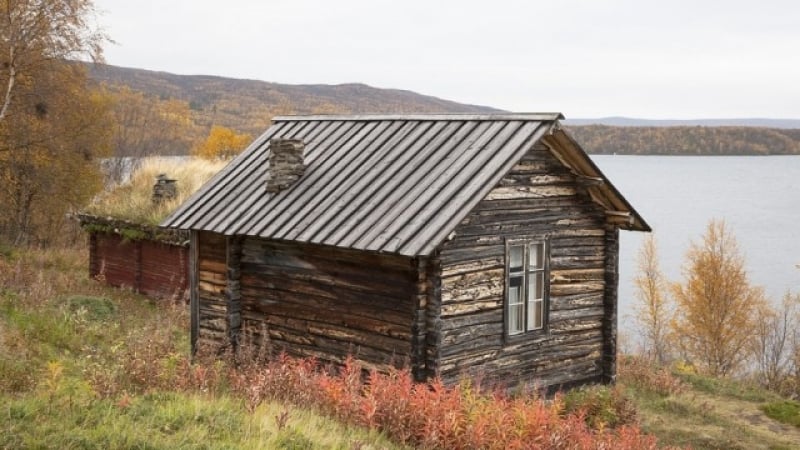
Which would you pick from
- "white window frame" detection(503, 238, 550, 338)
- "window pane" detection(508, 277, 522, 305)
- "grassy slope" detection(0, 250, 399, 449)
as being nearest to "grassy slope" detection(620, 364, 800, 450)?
"white window frame" detection(503, 238, 550, 338)

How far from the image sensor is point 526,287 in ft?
41.9

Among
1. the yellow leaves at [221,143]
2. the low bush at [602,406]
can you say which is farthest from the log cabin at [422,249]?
the yellow leaves at [221,143]

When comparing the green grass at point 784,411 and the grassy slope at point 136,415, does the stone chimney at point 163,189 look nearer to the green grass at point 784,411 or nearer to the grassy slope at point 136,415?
the grassy slope at point 136,415

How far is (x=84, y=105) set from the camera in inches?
1299

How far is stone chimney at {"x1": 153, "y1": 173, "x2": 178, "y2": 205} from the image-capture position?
86.8 feet

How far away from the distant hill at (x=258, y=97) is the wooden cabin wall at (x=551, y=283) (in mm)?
75893

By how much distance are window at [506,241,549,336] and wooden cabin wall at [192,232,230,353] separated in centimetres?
509

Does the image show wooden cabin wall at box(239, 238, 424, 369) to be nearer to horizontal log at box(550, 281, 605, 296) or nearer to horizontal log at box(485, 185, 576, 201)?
horizontal log at box(485, 185, 576, 201)

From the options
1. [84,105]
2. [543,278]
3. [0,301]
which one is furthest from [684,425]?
[84,105]

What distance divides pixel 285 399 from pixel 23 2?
21718mm

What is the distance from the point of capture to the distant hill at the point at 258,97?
9512cm

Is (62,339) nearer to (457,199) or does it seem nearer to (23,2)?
(457,199)

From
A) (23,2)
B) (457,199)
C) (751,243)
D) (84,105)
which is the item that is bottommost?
(751,243)

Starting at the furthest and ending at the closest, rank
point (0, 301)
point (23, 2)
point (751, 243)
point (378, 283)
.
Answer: point (751, 243) < point (23, 2) < point (0, 301) < point (378, 283)
